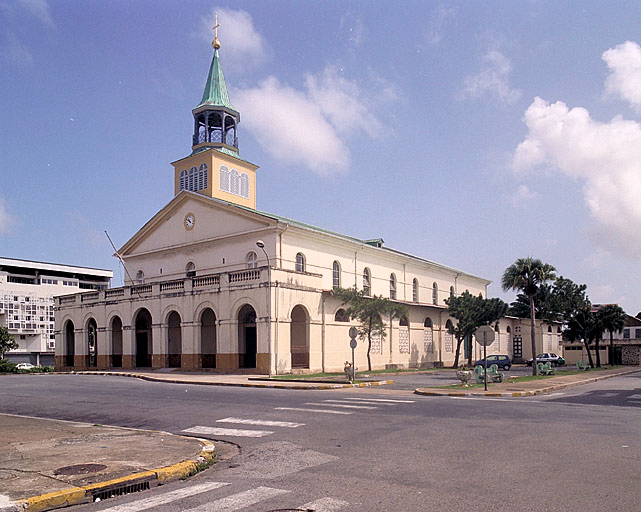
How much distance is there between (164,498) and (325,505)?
2113 millimetres

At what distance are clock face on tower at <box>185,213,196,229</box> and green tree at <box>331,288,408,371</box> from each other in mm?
12274

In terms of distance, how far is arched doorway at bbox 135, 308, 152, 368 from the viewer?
44528mm

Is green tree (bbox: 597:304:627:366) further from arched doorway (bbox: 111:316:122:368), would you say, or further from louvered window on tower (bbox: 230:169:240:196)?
arched doorway (bbox: 111:316:122:368)

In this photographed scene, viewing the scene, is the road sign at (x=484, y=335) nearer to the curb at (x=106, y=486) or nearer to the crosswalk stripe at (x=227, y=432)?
the crosswalk stripe at (x=227, y=432)

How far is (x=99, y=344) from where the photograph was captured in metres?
44.9

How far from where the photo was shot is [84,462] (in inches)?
368

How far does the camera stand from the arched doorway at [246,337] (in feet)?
121

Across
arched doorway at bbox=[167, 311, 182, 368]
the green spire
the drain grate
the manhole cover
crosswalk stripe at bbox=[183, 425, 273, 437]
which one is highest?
the green spire

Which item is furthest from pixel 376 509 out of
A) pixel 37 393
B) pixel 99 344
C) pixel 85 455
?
pixel 99 344

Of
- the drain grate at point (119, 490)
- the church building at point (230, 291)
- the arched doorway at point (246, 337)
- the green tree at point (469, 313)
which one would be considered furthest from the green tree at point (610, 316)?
the drain grate at point (119, 490)

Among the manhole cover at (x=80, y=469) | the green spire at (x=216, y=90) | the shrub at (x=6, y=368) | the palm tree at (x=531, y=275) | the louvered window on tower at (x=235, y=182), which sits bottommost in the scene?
the shrub at (x=6, y=368)

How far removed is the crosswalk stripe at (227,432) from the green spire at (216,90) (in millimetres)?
36766

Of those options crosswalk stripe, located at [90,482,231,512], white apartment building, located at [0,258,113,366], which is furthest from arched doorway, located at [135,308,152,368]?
crosswalk stripe, located at [90,482,231,512]

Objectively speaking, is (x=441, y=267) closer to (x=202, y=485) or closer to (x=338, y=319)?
(x=338, y=319)
